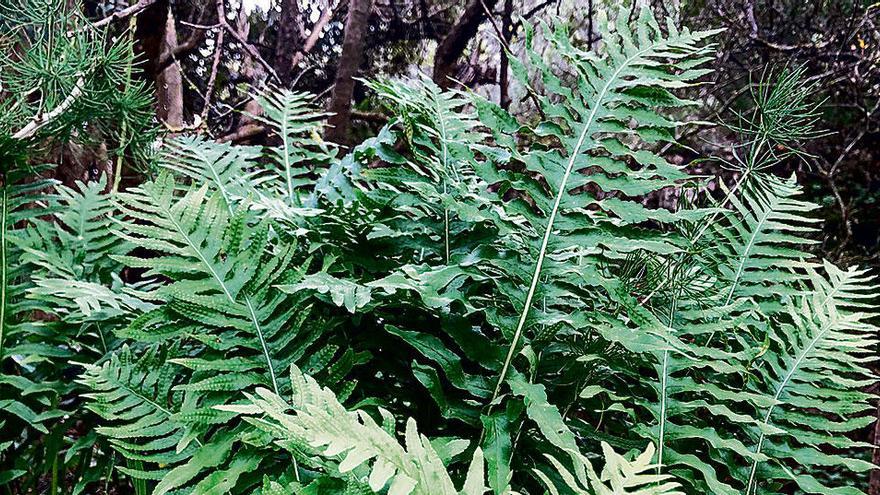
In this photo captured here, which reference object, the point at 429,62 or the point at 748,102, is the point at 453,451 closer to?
the point at 748,102

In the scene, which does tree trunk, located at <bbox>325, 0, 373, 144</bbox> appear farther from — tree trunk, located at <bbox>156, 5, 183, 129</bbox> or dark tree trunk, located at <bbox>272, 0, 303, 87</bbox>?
Result: dark tree trunk, located at <bbox>272, 0, 303, 87</bbox>

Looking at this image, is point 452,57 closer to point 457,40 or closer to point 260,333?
point 457,40

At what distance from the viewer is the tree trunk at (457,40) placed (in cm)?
273

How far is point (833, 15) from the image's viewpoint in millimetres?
2404

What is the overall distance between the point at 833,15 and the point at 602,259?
2295 millimetres

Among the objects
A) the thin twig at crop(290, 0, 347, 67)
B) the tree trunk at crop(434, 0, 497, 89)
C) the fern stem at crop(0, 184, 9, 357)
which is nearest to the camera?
the fern stem at crop(0, 184, 9, 357)

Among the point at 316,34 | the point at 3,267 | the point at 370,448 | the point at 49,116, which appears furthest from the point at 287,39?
the point at 370,448

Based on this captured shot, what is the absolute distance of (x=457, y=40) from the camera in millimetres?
2785

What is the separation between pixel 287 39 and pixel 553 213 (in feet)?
9.54

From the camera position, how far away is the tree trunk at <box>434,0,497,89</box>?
2.73 m

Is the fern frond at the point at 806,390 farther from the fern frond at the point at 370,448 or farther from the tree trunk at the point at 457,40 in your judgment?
the tree trunk at the point at 457,40

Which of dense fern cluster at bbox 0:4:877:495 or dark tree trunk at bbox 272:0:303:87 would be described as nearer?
dense fern cluster at bbox 0:4:877:495

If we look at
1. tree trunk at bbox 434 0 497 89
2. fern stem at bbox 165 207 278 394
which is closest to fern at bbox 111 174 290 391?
fern stem at bbox 165 207 278 394

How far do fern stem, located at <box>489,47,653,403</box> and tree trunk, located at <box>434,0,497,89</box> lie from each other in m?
2.04
